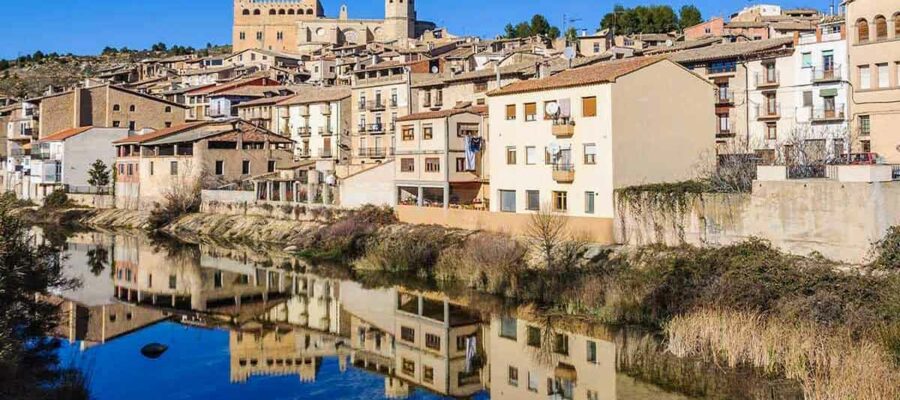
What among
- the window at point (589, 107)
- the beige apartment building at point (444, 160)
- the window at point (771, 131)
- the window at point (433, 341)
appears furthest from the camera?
the window at point (771, 131)

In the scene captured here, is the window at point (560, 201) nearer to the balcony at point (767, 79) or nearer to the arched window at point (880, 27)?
the arched window at point (880, 27)

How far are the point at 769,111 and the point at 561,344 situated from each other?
2147 centimetres

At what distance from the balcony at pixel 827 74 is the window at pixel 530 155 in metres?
13.6

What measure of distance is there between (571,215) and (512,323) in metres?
7.30

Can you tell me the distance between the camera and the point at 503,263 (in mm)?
27500

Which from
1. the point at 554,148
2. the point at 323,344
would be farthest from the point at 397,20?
the point at 323,344

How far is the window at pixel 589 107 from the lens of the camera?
2973 centimetres

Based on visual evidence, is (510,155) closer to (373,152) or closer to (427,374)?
(427,374)

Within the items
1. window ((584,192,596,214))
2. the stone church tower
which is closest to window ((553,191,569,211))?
window ((584,192,596,214))

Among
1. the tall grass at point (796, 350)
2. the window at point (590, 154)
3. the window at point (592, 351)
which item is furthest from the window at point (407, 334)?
the window at point (590, 154)

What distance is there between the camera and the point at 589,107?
29938 mm

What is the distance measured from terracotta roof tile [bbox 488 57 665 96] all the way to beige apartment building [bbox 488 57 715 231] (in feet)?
0.16

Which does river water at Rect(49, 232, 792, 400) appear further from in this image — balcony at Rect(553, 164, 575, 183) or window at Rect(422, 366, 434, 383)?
balcony at Rect(553, 164, 575, 183)

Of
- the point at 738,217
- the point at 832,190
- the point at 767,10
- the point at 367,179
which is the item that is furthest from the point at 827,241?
the point at 767,10
